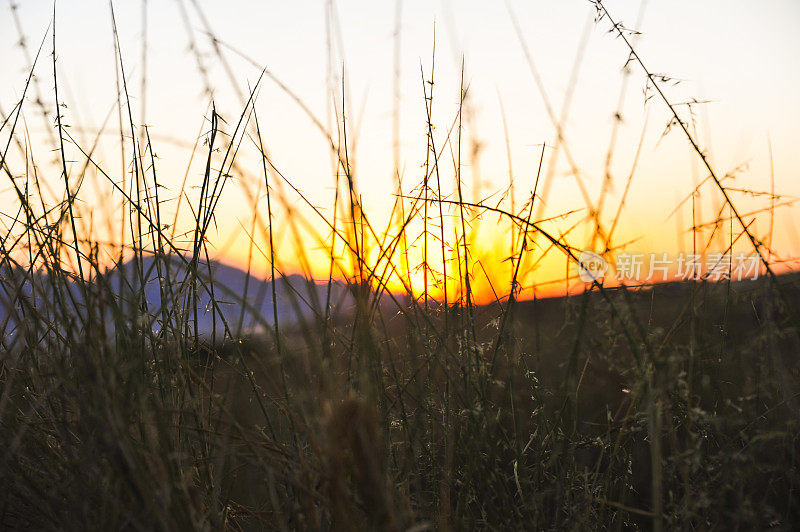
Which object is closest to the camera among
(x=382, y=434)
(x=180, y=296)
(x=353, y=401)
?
(x=353, y=401)

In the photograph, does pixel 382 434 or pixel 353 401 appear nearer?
pixel 353 401

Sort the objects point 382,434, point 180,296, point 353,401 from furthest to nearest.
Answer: point 180,296 < point 382,434 < point 353,401

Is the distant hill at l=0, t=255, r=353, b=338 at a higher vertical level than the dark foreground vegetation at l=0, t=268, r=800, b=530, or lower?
higher

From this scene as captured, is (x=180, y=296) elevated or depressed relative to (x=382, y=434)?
elevated

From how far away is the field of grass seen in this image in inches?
30.9

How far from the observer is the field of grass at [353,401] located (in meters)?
0.78

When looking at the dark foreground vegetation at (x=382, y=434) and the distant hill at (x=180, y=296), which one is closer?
the dark foreground vegetation at (x=382, y=434)

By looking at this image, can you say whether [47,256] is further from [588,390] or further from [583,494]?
[588,390]

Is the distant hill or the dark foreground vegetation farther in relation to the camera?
the distant hill

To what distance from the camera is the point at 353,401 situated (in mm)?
662

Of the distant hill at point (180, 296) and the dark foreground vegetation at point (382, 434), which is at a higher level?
the distant hill at point (180, 296)

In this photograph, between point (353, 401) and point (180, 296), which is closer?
point (353, 401)

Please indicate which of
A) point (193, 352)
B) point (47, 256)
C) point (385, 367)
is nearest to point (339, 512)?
point (385, 367)

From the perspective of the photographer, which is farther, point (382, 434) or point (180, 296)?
point (180, 296)
